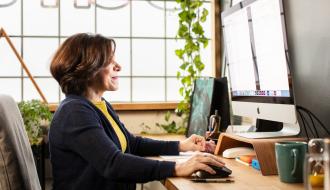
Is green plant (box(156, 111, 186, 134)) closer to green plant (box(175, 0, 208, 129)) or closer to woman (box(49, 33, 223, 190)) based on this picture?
green plant (box(175, 0, 208, 129))

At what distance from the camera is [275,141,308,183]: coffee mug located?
4.29 ft

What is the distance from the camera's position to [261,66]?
5.83ft

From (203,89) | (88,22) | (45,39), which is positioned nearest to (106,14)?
(88,22)

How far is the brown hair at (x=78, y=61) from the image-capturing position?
1683 millimetres

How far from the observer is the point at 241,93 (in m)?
2.07

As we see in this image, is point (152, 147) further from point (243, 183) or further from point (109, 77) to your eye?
point (243, 183)

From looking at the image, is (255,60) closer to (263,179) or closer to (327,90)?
(327,90)

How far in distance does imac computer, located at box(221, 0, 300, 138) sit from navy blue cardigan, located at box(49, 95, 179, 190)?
1.53 feet

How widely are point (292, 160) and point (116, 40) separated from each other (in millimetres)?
2148

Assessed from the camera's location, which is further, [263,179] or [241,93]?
[241,93]

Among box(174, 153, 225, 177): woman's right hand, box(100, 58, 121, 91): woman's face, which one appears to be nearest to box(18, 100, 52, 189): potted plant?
box(100, 58, 121, 91): woman's face

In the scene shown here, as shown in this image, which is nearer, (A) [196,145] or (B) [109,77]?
(B) [109,77]

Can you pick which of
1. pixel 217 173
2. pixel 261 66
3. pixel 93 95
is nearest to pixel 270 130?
pixel 261 66

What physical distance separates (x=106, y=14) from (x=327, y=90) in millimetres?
1899
